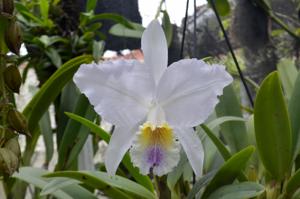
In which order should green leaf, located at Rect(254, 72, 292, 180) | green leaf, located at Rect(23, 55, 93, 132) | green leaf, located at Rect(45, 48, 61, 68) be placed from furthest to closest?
1. green leaf, located at Rect(45, 48, 61, 68)
2. green leaf, located at Rect(23, 55, 93, 132)
3. green leaf, located at Rect(254, 72, 292, 180)

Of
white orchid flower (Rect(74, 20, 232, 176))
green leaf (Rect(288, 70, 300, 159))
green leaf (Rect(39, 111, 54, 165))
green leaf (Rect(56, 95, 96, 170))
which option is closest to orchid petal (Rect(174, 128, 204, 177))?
white orchid flower (Rect(74, 20, 232, 176))

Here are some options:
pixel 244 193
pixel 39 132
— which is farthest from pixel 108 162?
pixel 39 132

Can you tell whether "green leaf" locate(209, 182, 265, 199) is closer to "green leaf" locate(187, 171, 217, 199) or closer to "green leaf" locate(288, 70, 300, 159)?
"green leaf" locate(187, 171, 217, 199)

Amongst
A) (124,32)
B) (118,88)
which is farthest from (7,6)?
(124,32)

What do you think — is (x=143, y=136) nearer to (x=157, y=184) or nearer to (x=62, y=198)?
(x=157, y=184)

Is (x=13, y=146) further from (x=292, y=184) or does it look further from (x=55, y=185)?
(x=292, y=184)

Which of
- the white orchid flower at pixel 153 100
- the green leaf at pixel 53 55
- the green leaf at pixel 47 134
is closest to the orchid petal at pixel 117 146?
the white orchid flower at pixel 153 100

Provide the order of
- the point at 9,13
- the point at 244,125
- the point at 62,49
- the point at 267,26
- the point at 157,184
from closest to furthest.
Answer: the point at 9,13
the point at 157,184
the point at 244,125
the point at 62,49
the point at 267,26
